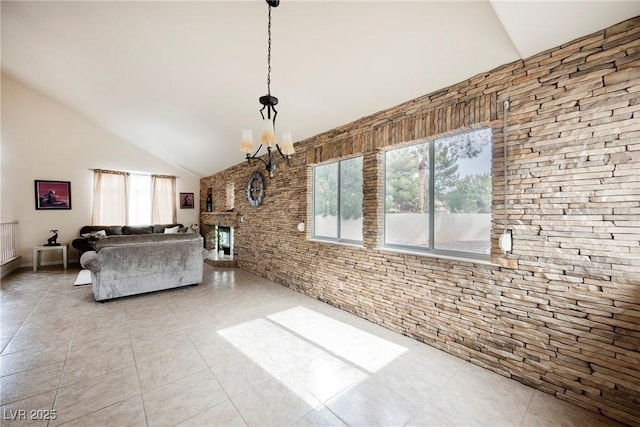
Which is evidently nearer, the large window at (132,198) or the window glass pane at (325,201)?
the window glass pane at (325,201)

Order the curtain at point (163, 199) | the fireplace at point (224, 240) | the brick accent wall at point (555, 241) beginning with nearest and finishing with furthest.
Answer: the brick accent wall at point (555, 241) → the fireplace at point (224, 240) → the curtain at point (163, 199)

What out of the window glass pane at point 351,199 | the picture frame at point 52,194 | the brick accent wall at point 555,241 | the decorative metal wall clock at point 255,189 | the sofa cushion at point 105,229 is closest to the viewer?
the brick accent wall at point 555,241

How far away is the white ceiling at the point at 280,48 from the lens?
2008 mm

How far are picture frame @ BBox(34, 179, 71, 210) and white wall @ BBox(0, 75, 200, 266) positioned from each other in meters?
0.10

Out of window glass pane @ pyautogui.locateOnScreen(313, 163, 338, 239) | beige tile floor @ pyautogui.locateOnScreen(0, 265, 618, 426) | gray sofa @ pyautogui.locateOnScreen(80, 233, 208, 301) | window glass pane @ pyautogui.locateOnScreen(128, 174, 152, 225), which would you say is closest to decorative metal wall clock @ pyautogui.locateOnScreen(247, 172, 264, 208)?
gray sofa @ pyautogui.locateOnScreen(80, 233, 208, 301)

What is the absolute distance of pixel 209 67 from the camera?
345 cm

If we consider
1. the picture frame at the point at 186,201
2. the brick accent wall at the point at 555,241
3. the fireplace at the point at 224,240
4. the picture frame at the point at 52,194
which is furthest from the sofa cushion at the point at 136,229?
the brick accent wall at the point at 555,241

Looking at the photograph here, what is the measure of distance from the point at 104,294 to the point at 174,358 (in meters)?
2.40

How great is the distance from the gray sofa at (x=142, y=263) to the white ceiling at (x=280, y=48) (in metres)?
2.38

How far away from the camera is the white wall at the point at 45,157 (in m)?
6.14

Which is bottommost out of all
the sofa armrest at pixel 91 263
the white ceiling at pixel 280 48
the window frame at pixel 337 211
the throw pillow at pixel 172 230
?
the sofa armrest at pixel 91 263

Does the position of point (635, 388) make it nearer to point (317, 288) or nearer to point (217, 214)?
point (317, 288)

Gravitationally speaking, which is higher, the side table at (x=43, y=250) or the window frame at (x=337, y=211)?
the window frame at (x=337, y=211)

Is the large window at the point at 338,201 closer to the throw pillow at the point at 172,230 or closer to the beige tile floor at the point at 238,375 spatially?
the beige tile floor at the point at 238,375
